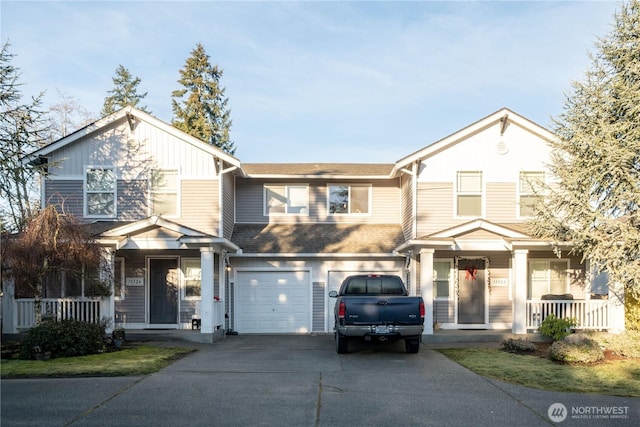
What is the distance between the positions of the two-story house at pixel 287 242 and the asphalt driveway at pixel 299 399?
665 cm

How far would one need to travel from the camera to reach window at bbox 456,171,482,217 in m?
18.6

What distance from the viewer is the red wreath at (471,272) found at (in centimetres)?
1897

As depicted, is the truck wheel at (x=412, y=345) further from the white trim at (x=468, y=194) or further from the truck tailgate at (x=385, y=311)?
the white trim at (x=468, y=194)

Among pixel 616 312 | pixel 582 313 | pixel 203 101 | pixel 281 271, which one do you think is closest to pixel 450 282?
pixel 582 313

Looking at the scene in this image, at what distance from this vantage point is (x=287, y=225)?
2083 centimetres

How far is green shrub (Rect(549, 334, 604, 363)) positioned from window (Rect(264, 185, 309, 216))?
10623 millimetres

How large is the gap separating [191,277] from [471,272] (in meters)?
9.26

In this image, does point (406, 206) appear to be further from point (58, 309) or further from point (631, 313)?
point (58, 309)

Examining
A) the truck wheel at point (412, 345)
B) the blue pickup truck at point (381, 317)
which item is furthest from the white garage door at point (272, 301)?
the blue pickup truck at point (381, 317)

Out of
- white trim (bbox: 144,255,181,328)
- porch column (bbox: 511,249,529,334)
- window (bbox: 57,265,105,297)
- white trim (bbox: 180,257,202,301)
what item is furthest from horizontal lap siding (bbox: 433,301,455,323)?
window (bbox: 57,265,105,297)

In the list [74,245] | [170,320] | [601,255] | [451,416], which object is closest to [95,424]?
[451,416]

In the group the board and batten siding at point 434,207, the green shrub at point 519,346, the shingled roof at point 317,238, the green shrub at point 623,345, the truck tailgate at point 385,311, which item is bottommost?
the green shrub at point 519,346

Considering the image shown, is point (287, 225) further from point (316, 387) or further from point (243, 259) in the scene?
point (316, 387)

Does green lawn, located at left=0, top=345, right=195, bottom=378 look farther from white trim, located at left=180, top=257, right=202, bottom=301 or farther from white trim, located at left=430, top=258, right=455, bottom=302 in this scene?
white trim, located at left=430, top=258, right=455, bottom=302
